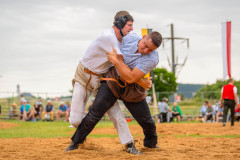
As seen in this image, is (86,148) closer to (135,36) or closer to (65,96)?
(135,36)

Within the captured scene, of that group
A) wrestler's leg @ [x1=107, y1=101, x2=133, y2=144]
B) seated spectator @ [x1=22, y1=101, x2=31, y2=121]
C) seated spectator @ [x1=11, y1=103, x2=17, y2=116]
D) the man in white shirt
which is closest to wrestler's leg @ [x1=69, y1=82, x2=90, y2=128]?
the man in white shirt

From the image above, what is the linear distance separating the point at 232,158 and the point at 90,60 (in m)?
2.48

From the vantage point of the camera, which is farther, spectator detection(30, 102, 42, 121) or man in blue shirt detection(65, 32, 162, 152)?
spectator detection(30, 102, 42, 121)

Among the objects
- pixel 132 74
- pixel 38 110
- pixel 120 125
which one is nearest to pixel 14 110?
pixel 38 110

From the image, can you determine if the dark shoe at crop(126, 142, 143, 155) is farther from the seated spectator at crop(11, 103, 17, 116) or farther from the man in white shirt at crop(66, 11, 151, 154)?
the seated spectator at crop(11, 103, 17, 116)

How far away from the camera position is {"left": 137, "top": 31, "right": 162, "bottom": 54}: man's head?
456 cm

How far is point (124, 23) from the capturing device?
4805 mm

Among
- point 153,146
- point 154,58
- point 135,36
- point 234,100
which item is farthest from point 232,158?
point 234,100

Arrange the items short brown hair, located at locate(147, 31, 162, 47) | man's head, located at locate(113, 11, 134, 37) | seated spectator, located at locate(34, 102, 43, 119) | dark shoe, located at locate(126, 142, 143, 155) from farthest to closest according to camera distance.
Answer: seated spectator, located at locate(34, 102, 43, 119), dark shoe, located at locate(126, 142, 143, 155), man's head, located at locate(113, 11, 134, 37), short brown hair, located at locate(147, 31, 162, 47)

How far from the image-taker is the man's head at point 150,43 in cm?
456

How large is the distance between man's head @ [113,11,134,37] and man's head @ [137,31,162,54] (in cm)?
32

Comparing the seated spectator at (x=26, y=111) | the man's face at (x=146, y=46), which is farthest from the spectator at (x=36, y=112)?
the man's face at (x=146, y=46)

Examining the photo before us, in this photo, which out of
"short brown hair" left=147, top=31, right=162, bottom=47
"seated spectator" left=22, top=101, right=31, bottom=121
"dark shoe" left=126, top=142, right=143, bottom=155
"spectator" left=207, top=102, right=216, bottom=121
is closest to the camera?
"short brown hair" left=147, top=31, right=162, bottom=47

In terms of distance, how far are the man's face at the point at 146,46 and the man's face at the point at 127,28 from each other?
0.95ft
